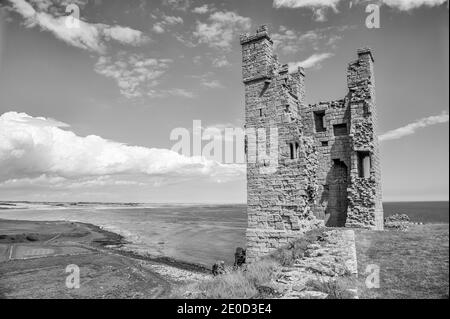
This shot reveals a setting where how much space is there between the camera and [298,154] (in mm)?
13484

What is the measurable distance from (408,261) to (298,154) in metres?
5.94

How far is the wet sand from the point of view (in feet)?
56.6

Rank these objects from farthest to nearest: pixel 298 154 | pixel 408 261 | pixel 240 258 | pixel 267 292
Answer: pixel 240 258 → pixel 298 154 → pixel 408 261 → pixel 267 292

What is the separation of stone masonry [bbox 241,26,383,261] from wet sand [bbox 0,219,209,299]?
26.0 feet

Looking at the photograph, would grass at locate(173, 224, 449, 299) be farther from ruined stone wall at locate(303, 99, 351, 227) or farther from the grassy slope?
ruined stone wall at locate(303, 99, 351, 227)

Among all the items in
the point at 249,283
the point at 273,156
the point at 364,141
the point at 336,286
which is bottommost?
the point at 249,283

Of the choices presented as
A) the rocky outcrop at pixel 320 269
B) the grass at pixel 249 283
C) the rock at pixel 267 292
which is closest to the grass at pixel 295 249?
the grass at pixel 249 283

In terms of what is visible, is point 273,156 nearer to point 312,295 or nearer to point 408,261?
point 408,261

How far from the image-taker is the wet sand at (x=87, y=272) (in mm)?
17264

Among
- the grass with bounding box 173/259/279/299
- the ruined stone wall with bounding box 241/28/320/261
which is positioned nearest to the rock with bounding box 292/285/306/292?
the grass with bounding box 173/259/279/299

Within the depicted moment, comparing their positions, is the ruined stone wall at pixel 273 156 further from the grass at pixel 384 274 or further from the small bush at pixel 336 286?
the small bush at pixel 336 286

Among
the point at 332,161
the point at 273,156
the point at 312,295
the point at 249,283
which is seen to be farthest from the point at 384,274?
the point at 332,161

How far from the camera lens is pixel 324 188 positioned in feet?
59.6

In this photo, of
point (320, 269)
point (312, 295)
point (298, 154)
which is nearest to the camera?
point (312, 295)
